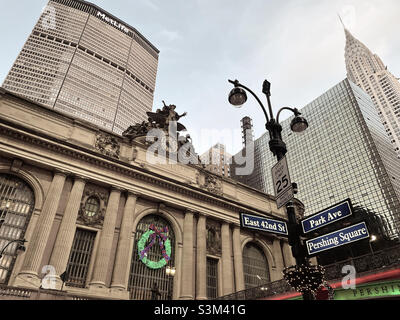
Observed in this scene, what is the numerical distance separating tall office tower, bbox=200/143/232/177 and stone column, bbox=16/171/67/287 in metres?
84.6

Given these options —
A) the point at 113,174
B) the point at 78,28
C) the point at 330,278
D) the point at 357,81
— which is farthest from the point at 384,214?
the point at 78,28

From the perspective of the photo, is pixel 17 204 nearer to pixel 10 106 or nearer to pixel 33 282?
pixel 33 282

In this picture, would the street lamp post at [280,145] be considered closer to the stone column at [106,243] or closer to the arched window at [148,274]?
the stone column at [106,243]

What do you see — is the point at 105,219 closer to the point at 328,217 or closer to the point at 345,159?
the point at 328,217

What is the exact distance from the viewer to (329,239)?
5.68 m

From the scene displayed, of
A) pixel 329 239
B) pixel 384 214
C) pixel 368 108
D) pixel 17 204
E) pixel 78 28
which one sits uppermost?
pixel 78 28

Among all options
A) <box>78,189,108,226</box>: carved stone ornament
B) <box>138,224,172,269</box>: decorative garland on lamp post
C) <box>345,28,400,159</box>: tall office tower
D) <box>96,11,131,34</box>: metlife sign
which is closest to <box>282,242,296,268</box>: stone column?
<box>138,224,172,269</box>: decorative garland on lamp post

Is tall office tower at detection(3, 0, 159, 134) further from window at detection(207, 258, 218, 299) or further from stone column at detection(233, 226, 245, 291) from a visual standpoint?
window at detection(207, 258, 218, 299)

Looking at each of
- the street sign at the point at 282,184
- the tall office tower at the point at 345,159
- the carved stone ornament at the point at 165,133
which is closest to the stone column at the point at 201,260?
the carved stone ornament at the point at 165,133

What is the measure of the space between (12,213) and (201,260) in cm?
1465

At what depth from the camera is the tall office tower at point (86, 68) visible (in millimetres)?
84500

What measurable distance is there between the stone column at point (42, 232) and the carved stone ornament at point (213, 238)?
13.6m

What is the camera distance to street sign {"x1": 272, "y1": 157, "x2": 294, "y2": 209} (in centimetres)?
599

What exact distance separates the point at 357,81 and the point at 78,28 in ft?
420
